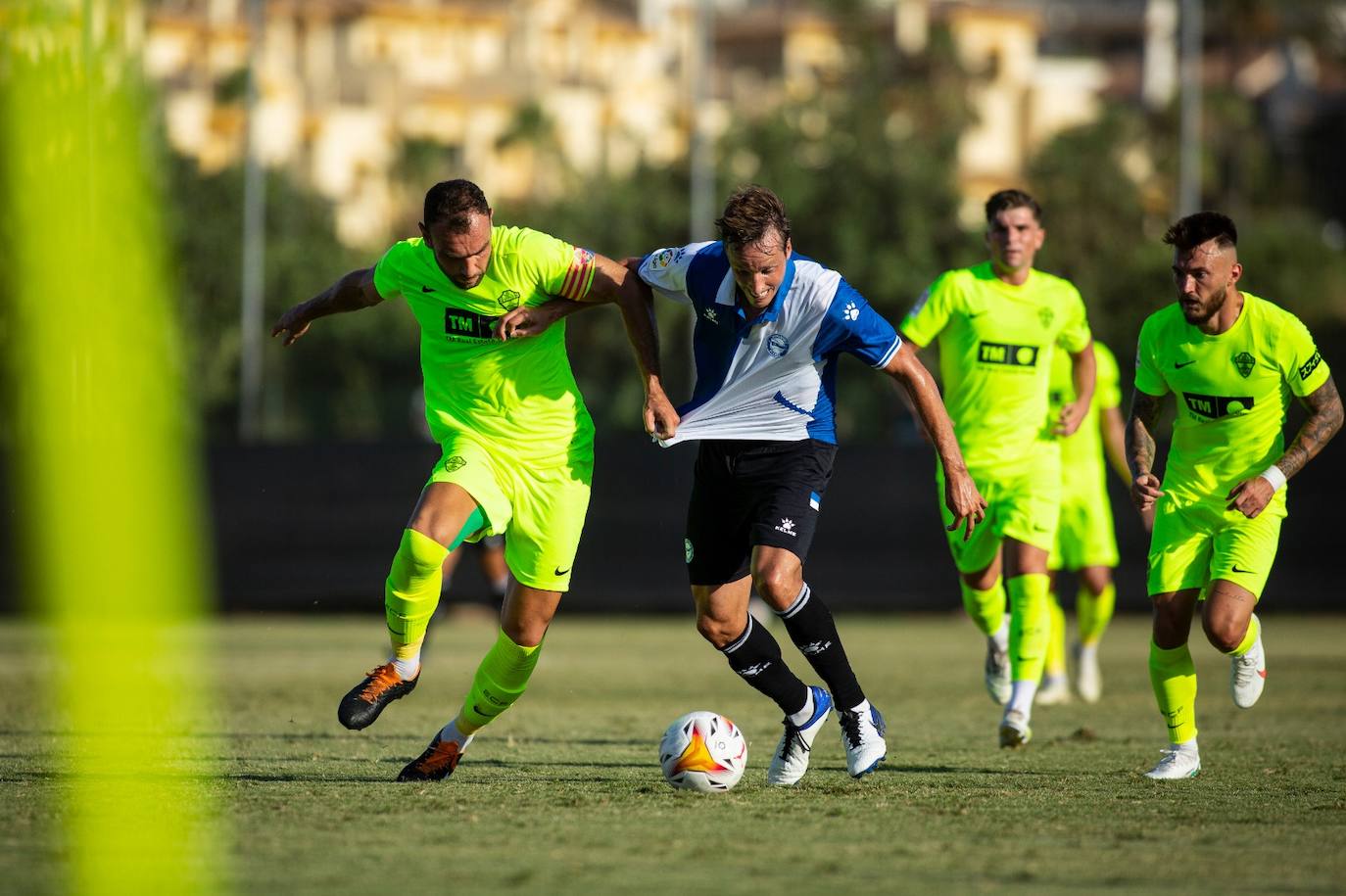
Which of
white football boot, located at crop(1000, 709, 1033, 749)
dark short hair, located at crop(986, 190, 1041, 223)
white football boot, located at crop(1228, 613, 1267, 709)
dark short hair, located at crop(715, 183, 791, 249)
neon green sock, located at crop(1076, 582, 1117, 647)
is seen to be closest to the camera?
dark short hair, located at crop(715, 183, 791, 249)

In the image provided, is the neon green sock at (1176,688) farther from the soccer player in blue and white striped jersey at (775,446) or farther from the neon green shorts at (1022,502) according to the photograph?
the neon green shorts at (1022,502)

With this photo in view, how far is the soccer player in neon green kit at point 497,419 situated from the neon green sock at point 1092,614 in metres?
5.15

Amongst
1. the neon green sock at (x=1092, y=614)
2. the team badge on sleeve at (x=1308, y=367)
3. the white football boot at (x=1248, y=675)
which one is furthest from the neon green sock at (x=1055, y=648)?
the team badge on sleeve at (x=1308, y=367)

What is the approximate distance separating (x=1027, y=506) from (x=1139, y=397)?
1840mm

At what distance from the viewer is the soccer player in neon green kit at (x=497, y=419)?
7.70 metres

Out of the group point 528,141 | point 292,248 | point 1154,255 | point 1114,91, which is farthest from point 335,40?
point 1154,255

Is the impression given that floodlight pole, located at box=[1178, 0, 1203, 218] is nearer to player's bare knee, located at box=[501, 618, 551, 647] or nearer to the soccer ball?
player's bare knee, located at box=[501, 618, 551, 647]

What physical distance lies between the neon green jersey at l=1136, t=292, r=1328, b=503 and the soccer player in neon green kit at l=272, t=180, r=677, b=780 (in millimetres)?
2219

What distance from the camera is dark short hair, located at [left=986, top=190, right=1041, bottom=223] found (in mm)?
10172

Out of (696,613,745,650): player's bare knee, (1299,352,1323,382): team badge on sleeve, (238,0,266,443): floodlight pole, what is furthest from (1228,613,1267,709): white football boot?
(238,0,266,443): floodlight pole

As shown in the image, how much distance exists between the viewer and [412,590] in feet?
25.1

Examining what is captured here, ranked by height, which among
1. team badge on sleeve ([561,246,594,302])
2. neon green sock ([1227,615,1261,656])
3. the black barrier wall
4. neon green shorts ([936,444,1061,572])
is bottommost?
the black barrier wall

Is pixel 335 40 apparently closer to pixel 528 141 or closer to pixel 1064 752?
pixel 528 141

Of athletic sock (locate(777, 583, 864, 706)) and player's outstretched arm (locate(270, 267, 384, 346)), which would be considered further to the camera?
player's outstretched arm (locate(270, 267, 384, 346))
